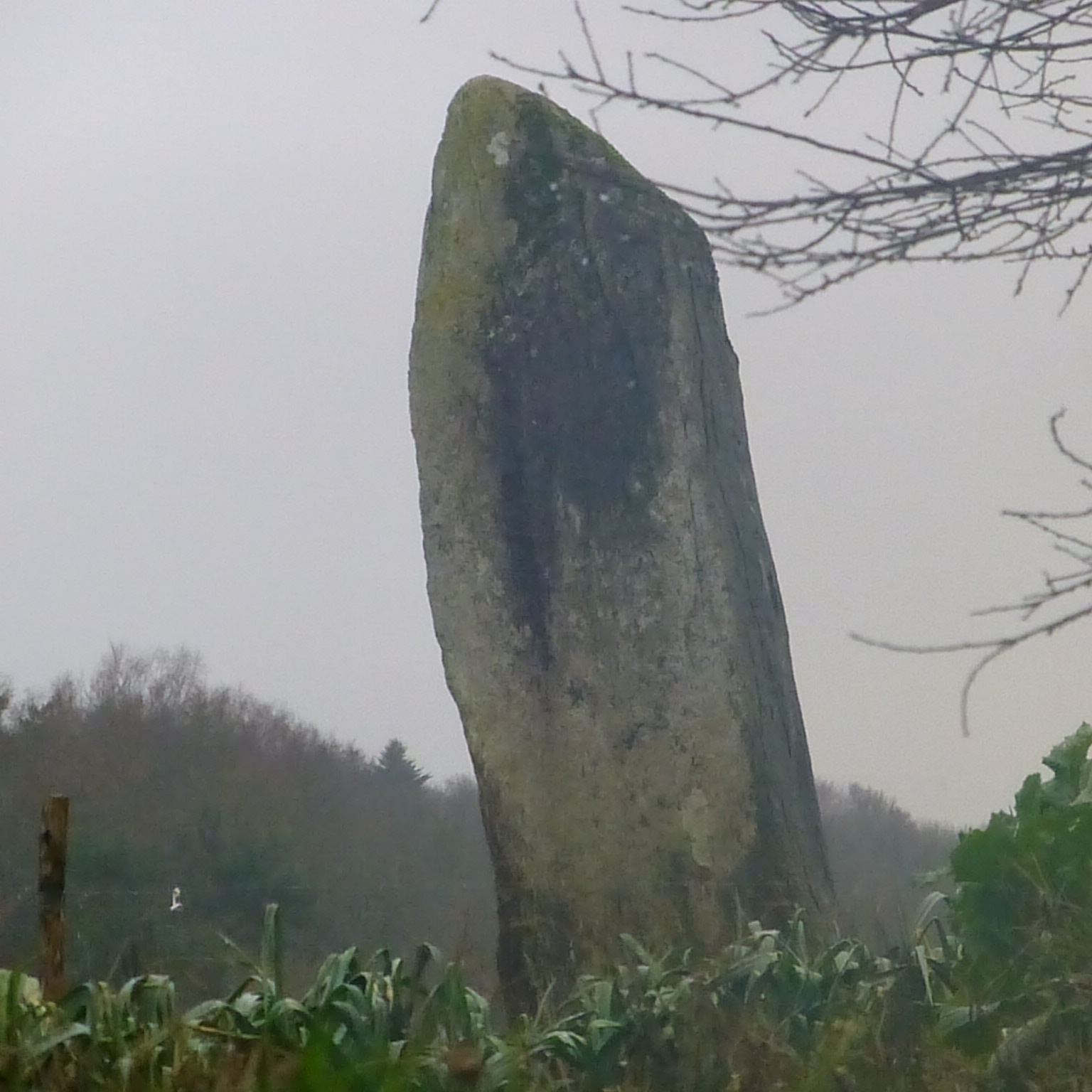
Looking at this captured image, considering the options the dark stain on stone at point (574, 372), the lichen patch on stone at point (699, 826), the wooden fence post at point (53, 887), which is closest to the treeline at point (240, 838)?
the lichen patch on stone at point (699, 826)

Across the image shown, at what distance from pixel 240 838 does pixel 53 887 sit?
1.02 m

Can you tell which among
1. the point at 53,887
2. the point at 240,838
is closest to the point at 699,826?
the point at 240,838

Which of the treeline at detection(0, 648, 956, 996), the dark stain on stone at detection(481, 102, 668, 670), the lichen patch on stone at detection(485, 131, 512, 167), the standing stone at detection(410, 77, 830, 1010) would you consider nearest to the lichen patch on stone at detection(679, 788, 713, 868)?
the standing stone at detection(410, 77, 830, 1010)

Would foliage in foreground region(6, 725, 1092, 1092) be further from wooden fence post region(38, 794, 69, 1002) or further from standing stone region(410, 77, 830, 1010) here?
standing stone region(410, 77, 830, 1010)

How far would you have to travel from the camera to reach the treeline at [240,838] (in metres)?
2.73

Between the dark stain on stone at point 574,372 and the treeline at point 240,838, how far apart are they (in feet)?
1.65

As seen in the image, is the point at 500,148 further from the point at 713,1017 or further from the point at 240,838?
the point at 713,1017

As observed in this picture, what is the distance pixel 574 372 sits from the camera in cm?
338

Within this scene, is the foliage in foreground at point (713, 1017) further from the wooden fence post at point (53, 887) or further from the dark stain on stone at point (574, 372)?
the dark stain on stone at point (574, 372)

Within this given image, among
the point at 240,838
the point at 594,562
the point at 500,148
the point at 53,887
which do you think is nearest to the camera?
the point at 53,887

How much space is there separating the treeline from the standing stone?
0.55 feet

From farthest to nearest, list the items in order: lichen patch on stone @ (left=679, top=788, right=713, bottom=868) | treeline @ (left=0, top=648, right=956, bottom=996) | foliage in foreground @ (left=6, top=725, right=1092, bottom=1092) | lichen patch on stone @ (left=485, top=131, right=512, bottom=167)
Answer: lichen patch on stone @ (left=485, top=131, right=512, bottom=167), lichen patch on stone @ (left=679, top=788, right=713, bottom=868), treeline @ (left=0, top=648, right=956, bottom=996), foliage in foreground @ (left=6, top=725, right=1092, bottom=1092)

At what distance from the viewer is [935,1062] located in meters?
2.09

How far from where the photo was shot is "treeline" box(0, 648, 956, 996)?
2.73 m
